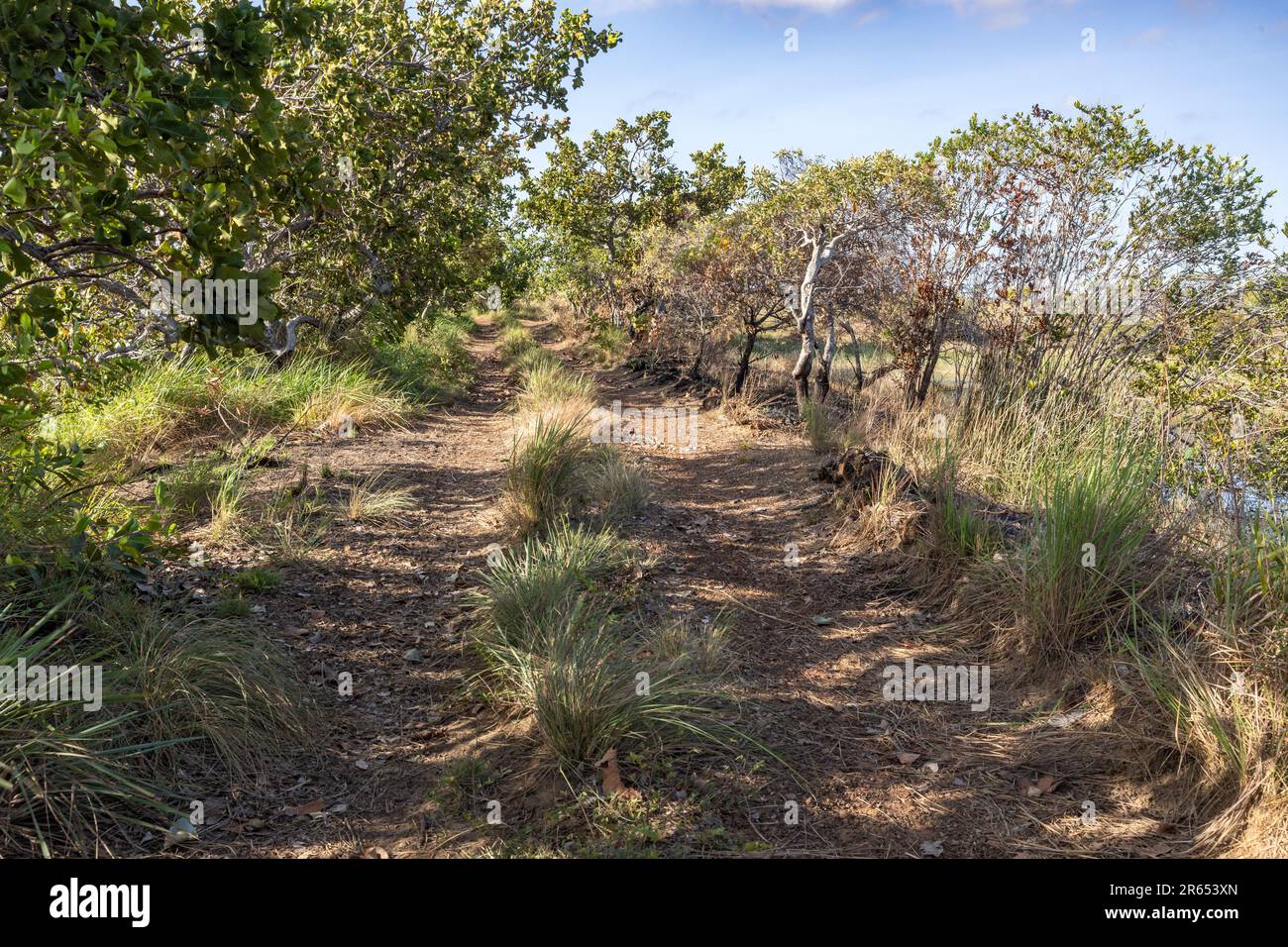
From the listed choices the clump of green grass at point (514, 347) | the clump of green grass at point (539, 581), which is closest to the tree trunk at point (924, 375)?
the clump of green grass at point (539, 581)

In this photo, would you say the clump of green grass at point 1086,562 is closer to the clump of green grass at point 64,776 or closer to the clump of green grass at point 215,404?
the clump of green grass at point 64,776

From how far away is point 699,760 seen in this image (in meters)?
3.33

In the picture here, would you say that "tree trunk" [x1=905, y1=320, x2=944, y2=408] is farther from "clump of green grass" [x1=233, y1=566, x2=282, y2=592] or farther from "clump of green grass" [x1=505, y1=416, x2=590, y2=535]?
"clump of green grass" [x1=233, y1=566, x2=282, y2=592]

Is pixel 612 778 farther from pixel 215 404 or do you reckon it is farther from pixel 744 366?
pixel 744 366

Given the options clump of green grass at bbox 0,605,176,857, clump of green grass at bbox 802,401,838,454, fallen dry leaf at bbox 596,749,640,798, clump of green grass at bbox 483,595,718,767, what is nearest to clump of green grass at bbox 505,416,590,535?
clump of green grass at bbox 483,595,718,767

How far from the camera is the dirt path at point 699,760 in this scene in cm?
296

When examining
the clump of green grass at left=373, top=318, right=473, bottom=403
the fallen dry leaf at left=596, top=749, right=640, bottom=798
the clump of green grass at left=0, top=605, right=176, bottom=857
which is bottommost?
the fallen dry leaf at left=596, top=749, right=640, bottom=798

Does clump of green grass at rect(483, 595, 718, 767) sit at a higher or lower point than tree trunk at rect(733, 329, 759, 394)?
lower

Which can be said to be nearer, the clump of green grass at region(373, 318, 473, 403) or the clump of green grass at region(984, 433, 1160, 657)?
the clump of green grass at region(984, 433, 1160, 657)

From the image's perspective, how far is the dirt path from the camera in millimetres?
2963

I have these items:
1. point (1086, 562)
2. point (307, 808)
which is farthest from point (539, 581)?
point (1086, 562)

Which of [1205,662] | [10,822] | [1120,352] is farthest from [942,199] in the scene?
[10,822]

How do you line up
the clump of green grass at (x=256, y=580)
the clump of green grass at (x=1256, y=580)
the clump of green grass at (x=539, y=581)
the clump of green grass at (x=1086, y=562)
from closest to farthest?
the clump of green grass at (x=1256, y=580) < the clump of green grass at (x=1086, y=562) < the clump of green grass at (x=539, y=581) < the clump of green grass at (x=256, y=580)
